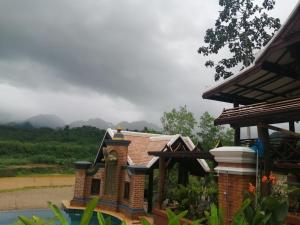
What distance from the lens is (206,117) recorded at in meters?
26.4

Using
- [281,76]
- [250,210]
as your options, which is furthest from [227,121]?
[250,210]

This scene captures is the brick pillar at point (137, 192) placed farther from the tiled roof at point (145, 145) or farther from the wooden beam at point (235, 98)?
the wooden beam at point (235, 98)

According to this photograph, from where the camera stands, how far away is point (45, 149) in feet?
189

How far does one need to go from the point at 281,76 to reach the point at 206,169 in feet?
29.9

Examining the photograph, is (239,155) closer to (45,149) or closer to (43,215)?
(43,215)

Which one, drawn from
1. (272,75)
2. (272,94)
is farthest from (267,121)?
(272,94)

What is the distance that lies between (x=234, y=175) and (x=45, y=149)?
5483 centimetres

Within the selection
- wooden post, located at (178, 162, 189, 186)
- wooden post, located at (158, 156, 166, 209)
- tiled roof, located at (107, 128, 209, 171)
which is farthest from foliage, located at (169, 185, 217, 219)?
wooden post, located at (178, 162, 189, 186)

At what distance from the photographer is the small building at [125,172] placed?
14.8 metres

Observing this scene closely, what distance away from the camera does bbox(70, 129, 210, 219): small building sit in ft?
48.6

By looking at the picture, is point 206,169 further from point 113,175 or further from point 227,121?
point 227,121

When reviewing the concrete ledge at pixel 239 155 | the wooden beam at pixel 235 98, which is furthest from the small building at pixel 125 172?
the concrete ledge at pixel 239 155

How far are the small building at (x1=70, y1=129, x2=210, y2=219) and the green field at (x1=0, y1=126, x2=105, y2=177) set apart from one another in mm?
29424

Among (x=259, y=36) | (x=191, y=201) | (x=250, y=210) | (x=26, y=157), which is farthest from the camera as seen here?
(x=26, y=157)
